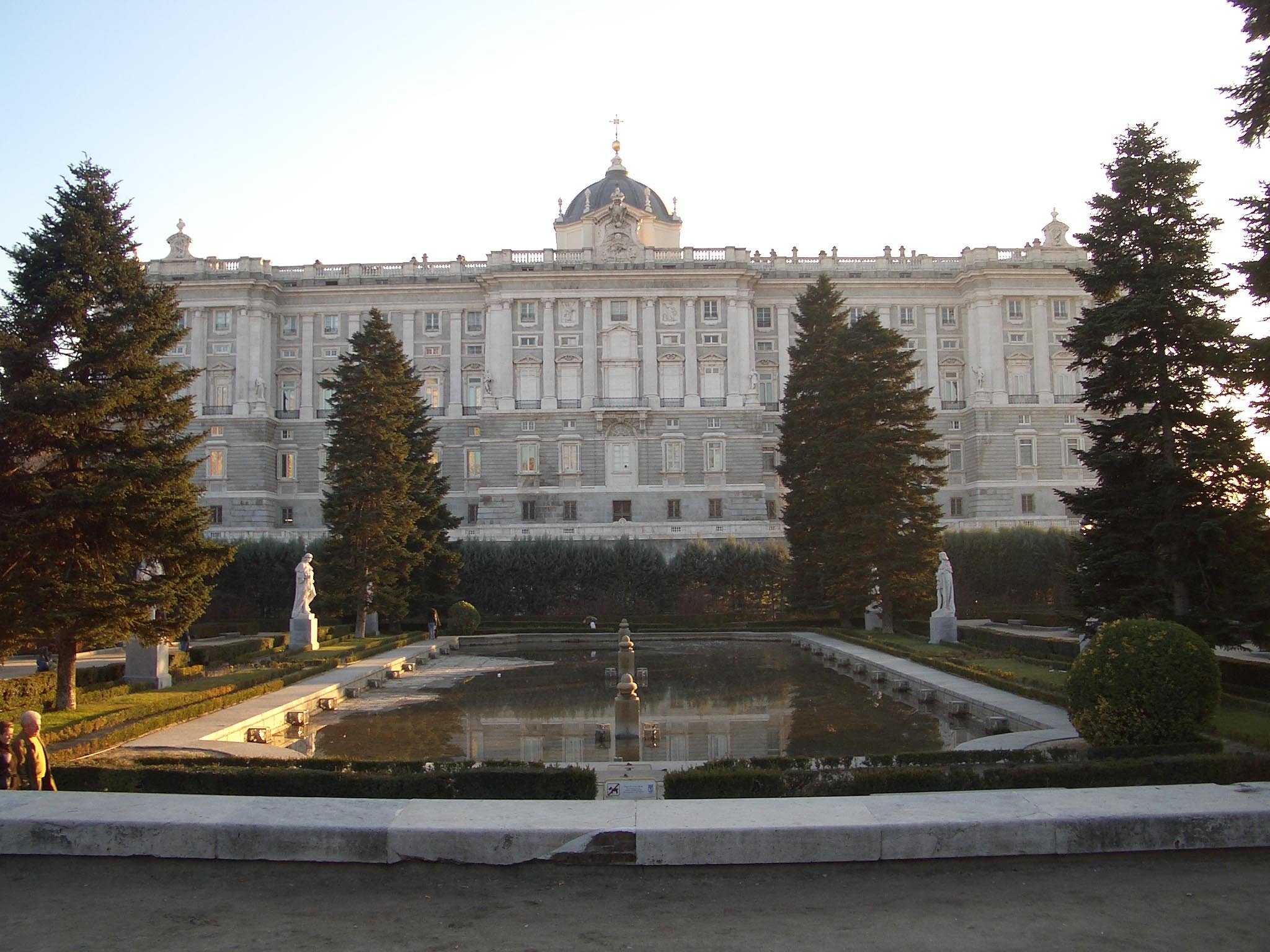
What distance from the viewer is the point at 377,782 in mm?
9398

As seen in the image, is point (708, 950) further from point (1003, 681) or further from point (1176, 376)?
point (1176, 376)

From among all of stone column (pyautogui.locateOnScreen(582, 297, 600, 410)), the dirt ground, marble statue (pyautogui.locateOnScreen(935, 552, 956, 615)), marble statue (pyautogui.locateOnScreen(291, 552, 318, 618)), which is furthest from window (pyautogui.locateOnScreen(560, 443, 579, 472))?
the dirt ground

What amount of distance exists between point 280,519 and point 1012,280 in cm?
5096

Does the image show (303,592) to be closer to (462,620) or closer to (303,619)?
(303,619)

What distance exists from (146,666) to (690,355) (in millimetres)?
50254

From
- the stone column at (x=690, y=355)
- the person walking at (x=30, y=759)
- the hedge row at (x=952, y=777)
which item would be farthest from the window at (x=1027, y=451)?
the person walking at (x=30, y=759)

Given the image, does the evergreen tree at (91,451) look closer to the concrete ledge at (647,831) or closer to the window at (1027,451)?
the concrete ledge at (647,831)

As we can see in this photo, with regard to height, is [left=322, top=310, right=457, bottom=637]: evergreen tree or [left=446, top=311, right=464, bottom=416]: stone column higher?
[left=446, top=311, right=464, bottom=416]: stone column

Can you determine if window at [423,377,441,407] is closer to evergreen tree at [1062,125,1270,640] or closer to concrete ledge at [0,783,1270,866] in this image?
evergreen tree at [1062,125,1270,640]

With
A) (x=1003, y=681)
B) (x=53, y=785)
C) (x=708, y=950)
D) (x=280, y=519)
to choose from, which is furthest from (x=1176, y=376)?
(x=280, y=519)

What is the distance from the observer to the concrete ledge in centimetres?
752

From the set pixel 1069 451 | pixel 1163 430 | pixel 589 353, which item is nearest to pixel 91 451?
pixel 1163 430

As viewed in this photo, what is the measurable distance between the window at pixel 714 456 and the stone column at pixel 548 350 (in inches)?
402

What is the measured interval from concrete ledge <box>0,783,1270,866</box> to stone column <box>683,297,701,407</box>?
2318 inches
